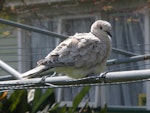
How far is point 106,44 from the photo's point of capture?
391 centimetres

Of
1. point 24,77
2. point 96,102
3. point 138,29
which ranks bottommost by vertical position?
point 96,102

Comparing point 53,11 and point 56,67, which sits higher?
point 53,11

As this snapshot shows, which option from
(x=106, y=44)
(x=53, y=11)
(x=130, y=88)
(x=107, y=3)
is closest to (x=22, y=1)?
(x=53, y=11)

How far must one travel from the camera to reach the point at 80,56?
144 inches

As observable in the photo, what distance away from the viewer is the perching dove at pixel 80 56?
11.7 ft

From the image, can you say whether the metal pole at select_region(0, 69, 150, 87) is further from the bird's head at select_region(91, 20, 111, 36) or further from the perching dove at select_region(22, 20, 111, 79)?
the bird's head at select_region(91, 20, 111, 36)

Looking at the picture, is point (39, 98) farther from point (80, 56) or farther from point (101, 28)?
point (80, 56)

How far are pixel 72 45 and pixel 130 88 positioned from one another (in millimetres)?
5735

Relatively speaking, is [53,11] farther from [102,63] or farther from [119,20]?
[102,63]

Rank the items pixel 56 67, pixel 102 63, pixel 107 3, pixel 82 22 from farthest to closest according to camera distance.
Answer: pixel 82 22, pixel 107 3, pixel 102 63, pixel 56 67

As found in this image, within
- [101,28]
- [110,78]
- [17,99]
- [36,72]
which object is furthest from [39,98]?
[110,78]

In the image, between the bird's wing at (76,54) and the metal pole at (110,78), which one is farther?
the bird's wing at (76,54)

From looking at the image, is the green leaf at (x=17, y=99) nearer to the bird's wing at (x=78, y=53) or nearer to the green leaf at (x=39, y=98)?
the green leaf at (x=39, y=98)

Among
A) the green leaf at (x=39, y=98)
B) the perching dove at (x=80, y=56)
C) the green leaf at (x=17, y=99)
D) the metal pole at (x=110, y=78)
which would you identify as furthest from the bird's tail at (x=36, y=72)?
the green leaf at (x=39, y=98)
